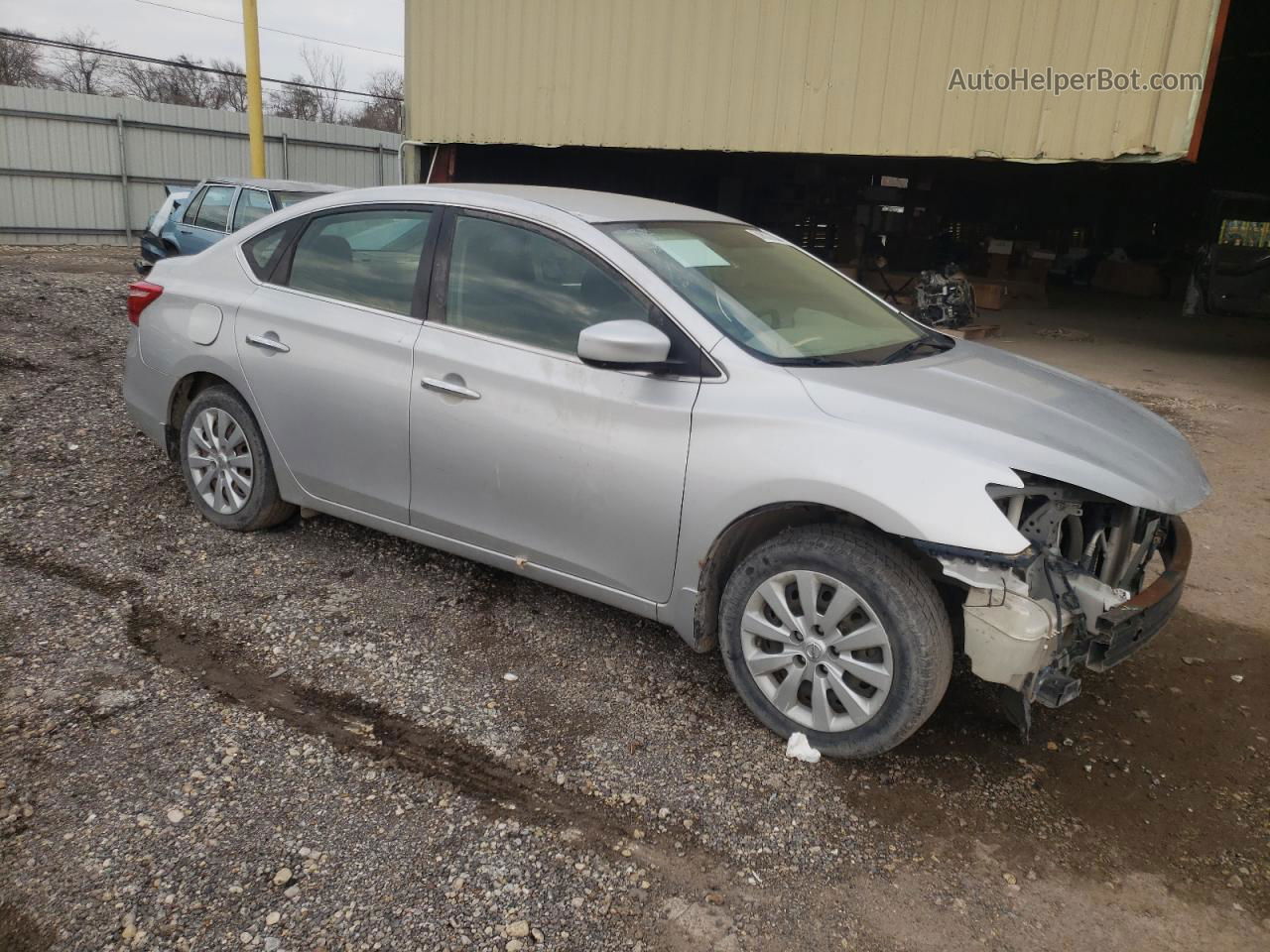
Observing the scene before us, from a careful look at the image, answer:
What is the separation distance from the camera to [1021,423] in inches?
121

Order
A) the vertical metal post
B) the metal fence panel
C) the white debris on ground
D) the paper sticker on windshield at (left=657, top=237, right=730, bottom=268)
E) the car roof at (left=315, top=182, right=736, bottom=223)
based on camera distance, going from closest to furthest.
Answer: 1. the white debris on ground
2. the paper sticker on windshield at (left=657, top=237, right=730, bottom=268)
3. the car roof at (left=315, top=182, right=736, bottom=223)
4. the metal fence panel
5. the vertical metal post

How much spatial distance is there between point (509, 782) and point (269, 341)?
7.54 feet

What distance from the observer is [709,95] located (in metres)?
11.6

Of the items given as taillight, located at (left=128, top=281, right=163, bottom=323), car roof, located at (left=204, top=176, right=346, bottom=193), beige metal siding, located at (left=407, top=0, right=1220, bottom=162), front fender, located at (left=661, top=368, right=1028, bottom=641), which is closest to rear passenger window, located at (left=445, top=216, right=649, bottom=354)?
front fender, located at (left=661, top=368, right=1028, bottom=641)

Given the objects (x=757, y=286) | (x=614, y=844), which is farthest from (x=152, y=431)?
(x=614, y=844)

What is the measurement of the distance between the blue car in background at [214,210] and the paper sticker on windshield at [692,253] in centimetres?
843

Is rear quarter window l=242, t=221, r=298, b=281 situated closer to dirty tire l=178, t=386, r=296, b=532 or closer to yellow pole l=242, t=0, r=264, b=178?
dirty tire l=178, t=386, r=296, b=532

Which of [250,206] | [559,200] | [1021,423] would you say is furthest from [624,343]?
[250,206]

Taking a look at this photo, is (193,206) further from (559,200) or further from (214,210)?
(559,200)

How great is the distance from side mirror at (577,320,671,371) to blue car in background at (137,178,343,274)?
8.93 m

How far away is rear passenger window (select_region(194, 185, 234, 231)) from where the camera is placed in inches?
451

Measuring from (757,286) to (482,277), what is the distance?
1047 mm

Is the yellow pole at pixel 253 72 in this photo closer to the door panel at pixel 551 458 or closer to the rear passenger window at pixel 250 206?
the rear passenger window at pixel 250 206

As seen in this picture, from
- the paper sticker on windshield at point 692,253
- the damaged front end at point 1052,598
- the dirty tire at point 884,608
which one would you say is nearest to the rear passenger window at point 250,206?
the paper sticker on windshield at point 692,253
